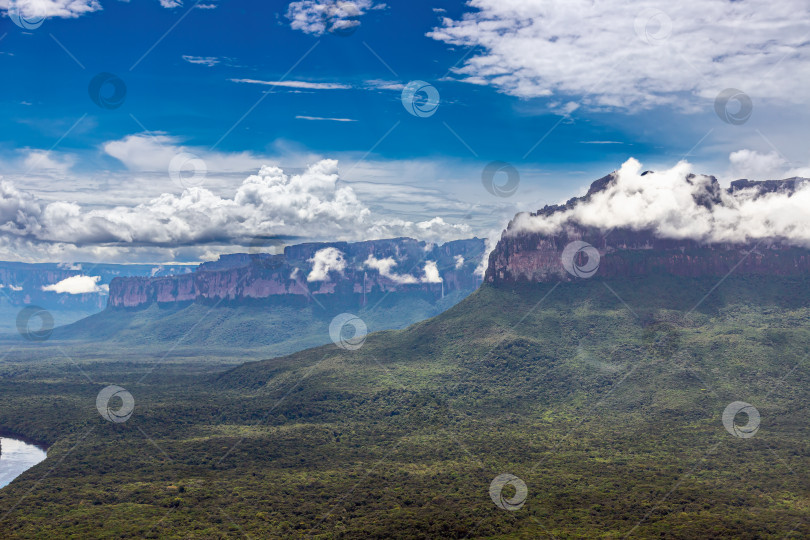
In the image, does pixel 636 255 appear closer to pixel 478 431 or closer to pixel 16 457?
pixel 478 431

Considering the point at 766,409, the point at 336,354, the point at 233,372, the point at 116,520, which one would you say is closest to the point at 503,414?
the point at 766,409

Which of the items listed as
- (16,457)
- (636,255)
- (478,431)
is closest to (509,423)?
(478,431)

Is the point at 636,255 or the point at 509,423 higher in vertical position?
the point at 636,255

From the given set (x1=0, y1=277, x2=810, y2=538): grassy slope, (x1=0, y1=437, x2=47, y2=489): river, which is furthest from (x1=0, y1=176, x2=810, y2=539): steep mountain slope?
(x1=0, y1=437, x2=47, y2=489): river

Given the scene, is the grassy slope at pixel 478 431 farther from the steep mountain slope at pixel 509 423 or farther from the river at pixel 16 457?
the river at pixel 16 457

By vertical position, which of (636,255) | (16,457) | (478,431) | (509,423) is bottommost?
(509,423)

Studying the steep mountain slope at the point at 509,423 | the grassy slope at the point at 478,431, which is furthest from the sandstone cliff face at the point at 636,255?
the grassy slope at the point at 478,431
